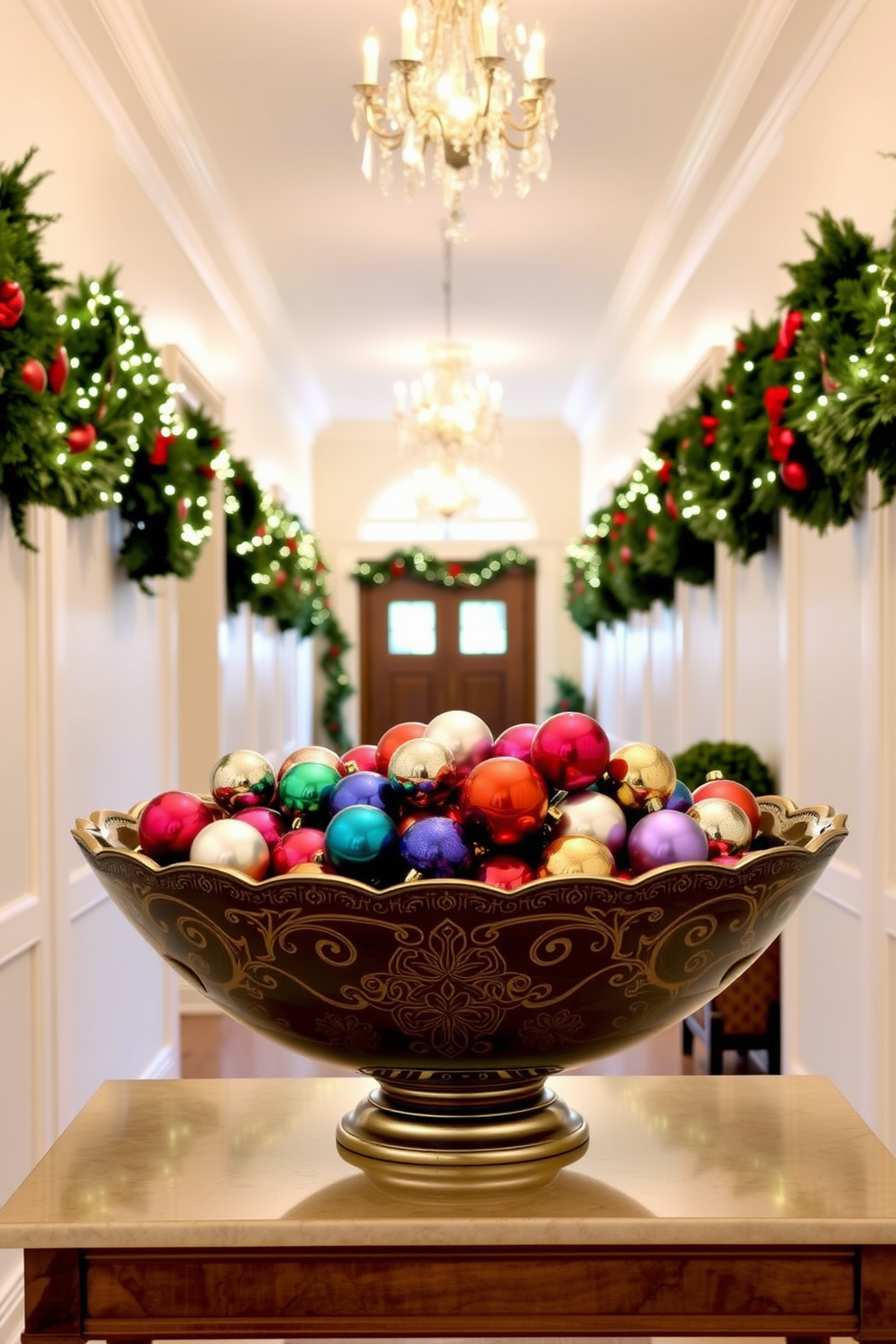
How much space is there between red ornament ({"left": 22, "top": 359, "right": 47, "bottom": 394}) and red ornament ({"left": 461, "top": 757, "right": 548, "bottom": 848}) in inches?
74.2

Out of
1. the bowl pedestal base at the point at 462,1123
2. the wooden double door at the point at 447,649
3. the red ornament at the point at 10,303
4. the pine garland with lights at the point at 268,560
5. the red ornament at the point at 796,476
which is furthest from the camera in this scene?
the wooden double door at the point at 447,649

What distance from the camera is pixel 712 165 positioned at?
17.6 ft

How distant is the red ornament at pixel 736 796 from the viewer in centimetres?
137

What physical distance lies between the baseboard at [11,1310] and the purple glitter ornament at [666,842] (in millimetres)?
2545

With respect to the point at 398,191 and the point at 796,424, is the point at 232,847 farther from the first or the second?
the point at 398,191

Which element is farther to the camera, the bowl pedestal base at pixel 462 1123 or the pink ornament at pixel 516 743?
the pink ornament at pixel 516 743

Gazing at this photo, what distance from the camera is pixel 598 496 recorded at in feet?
32.8

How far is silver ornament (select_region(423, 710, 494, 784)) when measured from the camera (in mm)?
1336

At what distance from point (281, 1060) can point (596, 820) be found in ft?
14.2

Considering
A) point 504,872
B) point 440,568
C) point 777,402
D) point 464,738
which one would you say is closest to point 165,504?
point 777,402

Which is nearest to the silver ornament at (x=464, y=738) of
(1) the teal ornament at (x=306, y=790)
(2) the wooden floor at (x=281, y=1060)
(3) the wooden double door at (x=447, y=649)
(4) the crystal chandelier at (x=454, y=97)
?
(1) the teal ornament at (x=306, y=790)

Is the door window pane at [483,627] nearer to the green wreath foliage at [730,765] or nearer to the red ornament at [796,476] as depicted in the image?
the green wreath foliage at [730,765]

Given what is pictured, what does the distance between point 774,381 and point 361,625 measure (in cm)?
835

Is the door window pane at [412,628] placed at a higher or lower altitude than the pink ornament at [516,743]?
higher
